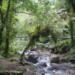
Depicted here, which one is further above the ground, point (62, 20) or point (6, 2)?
point (6, 2)

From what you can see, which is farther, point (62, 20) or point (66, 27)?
point (66, 27)

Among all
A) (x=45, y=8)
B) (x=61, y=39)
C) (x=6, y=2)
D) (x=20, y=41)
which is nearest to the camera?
(x=6, y=2)

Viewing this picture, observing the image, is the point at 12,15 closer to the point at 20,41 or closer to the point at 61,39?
the point at 20,41

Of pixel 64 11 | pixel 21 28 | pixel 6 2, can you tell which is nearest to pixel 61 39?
pixel 64 11

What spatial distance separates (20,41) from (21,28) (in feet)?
13.3

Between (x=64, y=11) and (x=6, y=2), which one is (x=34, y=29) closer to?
(x=6, y=2)

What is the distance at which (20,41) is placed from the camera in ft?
78.7

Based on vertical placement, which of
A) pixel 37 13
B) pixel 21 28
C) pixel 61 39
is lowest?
pixel 61 39

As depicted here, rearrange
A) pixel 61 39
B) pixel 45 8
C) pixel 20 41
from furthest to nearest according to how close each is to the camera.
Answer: pixel 61 39
pixel 20 41
pixel 45 8

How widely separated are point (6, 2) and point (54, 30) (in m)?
7.27

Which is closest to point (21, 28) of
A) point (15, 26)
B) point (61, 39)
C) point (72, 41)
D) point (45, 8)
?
point (15, 26)

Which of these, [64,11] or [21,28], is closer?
[21,28]

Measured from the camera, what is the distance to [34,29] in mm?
18688

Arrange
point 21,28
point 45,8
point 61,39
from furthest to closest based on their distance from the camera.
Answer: point 61,39 < point 45,8 < point 21,28
